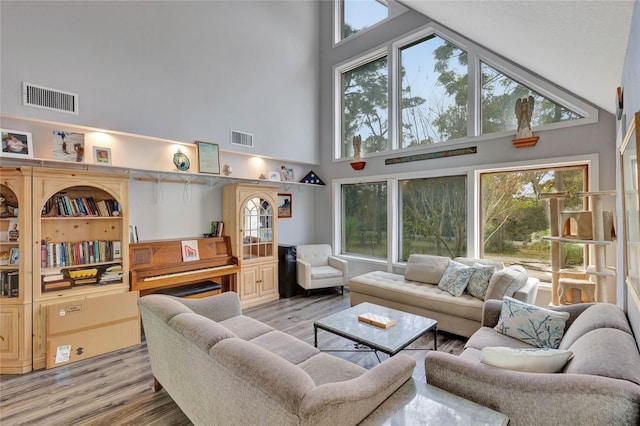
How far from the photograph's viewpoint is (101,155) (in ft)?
10.7

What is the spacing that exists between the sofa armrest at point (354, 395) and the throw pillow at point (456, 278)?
6.79 feet

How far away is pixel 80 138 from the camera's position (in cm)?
315

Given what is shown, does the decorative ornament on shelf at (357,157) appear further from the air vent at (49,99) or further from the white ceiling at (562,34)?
the air vent at (49,99)

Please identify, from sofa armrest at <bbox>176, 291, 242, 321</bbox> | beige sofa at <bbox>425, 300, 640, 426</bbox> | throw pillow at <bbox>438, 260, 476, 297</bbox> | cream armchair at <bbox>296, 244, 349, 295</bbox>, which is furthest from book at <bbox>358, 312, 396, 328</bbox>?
cream armchair at <bbox>296, 244, 349, 295</bbox>

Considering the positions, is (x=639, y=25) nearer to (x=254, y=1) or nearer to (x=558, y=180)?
(x=558, y=180)

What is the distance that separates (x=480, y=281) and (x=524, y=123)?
192cm

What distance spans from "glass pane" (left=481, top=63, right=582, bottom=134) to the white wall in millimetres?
2847

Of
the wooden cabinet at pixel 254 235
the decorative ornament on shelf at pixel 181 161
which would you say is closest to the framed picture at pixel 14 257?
the decorative ornament on shelf at pixel 181 161

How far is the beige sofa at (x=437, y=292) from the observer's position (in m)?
2.93

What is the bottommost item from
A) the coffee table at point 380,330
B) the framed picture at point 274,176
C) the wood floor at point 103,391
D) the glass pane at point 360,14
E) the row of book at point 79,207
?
the wood floor at point 103,391

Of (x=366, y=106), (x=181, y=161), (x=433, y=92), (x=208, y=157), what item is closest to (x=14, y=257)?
(x=181, y=161)

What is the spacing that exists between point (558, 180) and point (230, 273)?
158 inches

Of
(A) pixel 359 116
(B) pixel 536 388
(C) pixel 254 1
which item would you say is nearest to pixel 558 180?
(B) pixel 536 388

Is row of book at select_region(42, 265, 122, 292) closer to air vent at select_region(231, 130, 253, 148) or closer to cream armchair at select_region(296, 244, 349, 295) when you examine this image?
air vent at select_region(231, 130, 253, 148)
